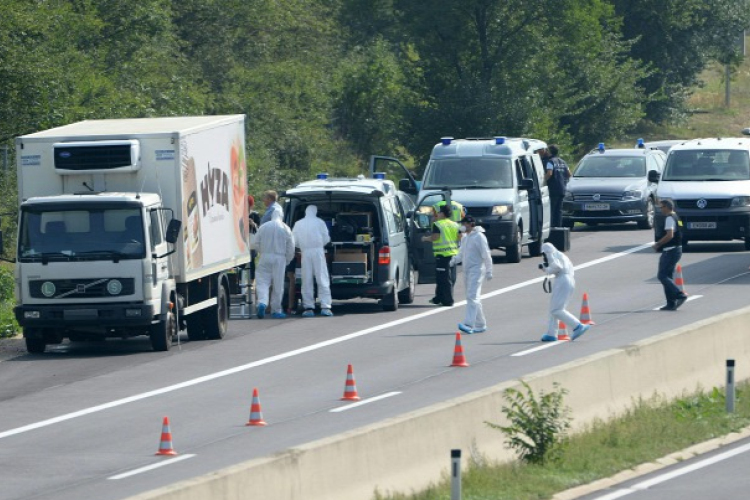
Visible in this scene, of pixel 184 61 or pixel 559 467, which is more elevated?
pixel 184 61

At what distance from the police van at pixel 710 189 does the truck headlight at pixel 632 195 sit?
288 cm

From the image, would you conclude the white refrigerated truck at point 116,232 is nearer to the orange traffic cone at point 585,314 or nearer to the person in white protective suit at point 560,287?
the person in white protective suit at point 560,287

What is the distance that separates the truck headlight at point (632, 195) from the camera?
125 feet

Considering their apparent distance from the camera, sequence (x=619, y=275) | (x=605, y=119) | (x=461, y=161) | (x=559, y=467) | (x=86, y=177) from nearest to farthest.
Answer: (x=559, y=467) → (x=86, y=177) → (x=619, y=275) → (x=461, y=161) → (x=605, y=119)

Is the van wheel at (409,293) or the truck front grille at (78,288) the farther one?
the van wheel at (409,293)

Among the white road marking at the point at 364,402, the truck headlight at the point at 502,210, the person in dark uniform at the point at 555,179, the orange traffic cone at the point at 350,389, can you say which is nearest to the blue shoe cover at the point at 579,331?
the white road marking at the point at 364,402

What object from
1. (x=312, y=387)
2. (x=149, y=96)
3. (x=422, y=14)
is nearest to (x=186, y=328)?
(x=312, y=387)

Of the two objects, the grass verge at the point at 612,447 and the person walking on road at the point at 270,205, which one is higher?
the person walking on road at the point at 270,205

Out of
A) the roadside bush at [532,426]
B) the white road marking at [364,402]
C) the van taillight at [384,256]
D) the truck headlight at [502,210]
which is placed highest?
the truck headlight at [502,210]

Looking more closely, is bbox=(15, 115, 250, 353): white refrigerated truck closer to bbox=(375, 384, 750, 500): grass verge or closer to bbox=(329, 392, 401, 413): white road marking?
bbox=(329, 392, 401, 413): white road marking

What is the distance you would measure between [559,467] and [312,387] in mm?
5465

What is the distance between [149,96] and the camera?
4606 cm

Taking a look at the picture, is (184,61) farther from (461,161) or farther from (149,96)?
(461,161)

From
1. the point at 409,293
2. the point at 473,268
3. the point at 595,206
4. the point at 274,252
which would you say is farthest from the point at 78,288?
the point at 595,206
